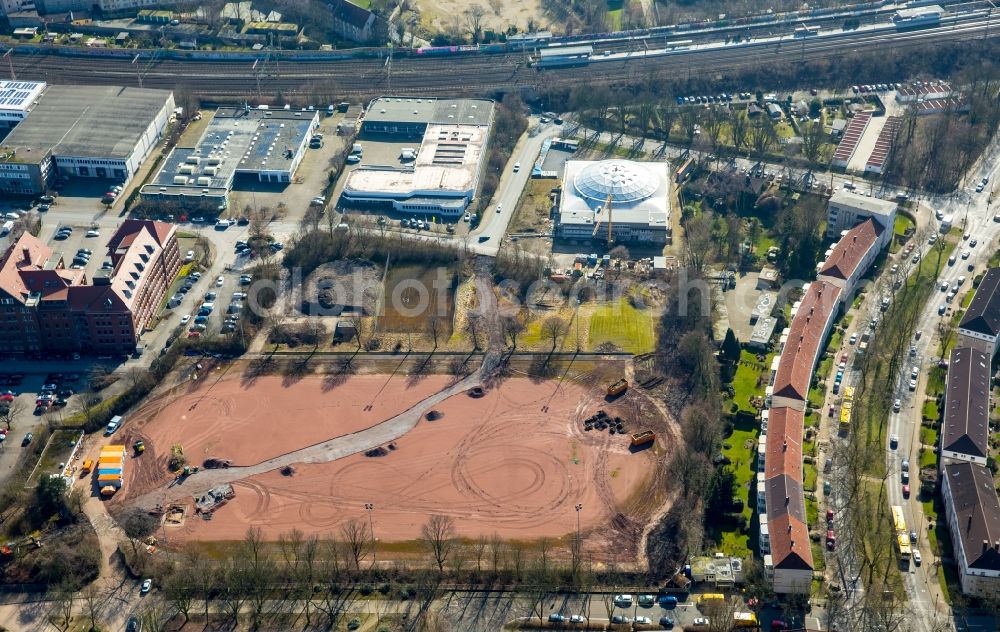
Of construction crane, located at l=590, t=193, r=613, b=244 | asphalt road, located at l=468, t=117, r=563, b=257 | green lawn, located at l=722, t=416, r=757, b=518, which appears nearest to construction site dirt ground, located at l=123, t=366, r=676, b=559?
green lawn, located at l=722, t=416, r=757, b=518

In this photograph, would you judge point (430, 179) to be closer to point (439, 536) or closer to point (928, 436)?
point (439, 536)

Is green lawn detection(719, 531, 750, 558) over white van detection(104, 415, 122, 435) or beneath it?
over

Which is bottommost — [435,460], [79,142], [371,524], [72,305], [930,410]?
[371,524]

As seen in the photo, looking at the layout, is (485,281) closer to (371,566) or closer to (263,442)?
(263,442)

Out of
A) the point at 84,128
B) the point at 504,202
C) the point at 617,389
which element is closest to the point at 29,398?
the point at 84,128

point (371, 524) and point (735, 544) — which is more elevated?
point (735, 544)

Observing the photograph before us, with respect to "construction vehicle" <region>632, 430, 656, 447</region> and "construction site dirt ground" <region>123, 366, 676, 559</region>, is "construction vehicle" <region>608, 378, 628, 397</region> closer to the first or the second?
"construction site dirt ground" <region>123, 366, 676, 559</region>

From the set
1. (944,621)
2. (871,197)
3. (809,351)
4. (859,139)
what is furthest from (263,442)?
(859,139)
